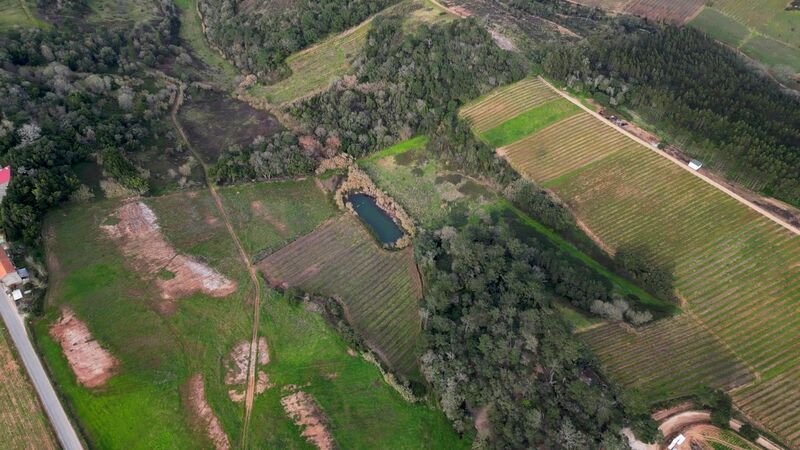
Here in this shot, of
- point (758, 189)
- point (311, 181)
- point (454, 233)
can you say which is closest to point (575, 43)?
point (758, 189)

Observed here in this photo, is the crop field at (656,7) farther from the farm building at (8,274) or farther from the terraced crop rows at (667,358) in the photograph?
the farm building at (8,274)

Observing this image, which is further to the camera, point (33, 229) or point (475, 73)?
point (475, 73)

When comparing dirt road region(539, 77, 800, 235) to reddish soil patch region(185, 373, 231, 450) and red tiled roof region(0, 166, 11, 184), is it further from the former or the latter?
red tiled roof region(0, 166, 11, 184)

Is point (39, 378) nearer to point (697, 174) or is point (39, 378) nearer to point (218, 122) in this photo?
point (218, 122)

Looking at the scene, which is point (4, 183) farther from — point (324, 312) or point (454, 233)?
point (454, 233)

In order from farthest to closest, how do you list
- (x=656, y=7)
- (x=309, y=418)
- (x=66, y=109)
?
1. (x=656, y=7)
2. (x=66, y=109)
3. (x=309, y=418)

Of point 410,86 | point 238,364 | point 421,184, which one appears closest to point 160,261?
point 238,364
